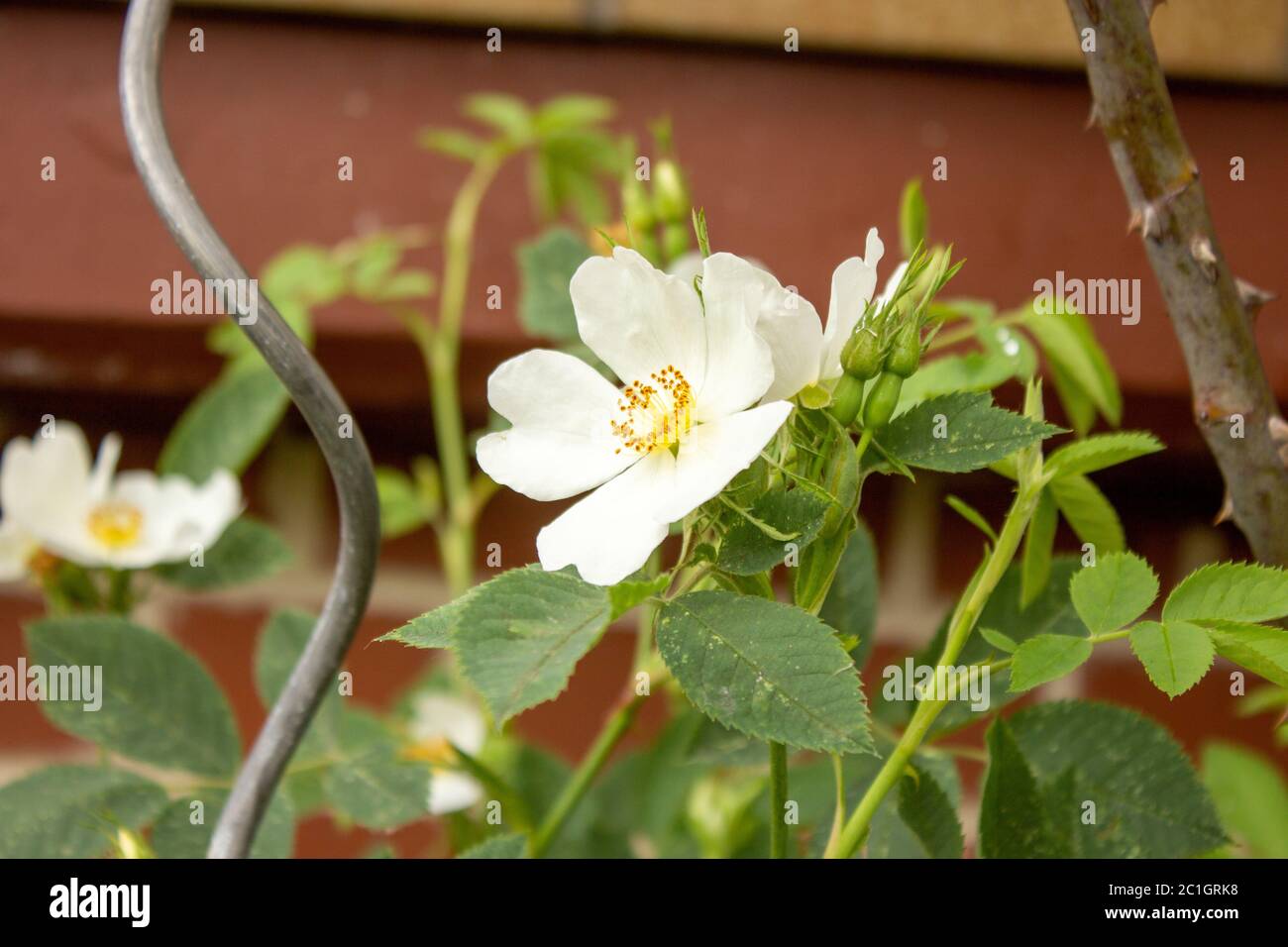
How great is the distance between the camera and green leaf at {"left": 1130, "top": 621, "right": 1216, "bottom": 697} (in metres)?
0.29

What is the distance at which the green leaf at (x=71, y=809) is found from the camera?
0.43 meters

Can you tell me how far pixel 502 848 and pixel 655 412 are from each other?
0.49 ft

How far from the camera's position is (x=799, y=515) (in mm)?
269

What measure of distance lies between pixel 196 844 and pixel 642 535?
10.1 inches

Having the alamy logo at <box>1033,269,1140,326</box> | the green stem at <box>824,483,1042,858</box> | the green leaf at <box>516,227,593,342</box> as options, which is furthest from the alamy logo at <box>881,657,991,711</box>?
the alamy logo at <box>1033,269,1140,326</box>

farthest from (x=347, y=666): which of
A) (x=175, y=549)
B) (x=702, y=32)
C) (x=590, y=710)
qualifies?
(x=702, y=32)

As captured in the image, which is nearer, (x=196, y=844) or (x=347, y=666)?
(x=196, y=844)

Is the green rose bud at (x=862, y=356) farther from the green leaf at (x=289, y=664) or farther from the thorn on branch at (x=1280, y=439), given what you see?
the green leaf at (x=289, y=664)

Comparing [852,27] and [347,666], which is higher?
[852,27]

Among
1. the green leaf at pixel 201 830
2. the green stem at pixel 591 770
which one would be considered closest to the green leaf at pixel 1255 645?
the green stem at pixel 591 770

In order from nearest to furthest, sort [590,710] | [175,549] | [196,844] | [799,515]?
[799,515] → [196,844] → [175,549] → [590,710]

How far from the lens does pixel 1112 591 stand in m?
0.33
